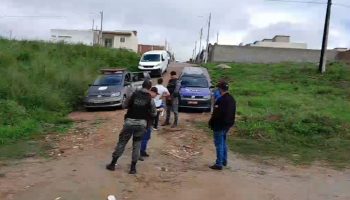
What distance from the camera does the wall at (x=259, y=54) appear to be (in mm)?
54719

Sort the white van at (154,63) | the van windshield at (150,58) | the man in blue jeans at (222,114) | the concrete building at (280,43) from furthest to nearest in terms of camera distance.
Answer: the concrete building at (280,43) < the van windshield at (150,58) < the white van at (154,63) < the man in blue jeans at (222,114)

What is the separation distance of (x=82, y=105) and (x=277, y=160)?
11.6 metres

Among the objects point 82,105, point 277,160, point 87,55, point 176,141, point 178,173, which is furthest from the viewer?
point 87,55

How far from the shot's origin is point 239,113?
19.7 meters

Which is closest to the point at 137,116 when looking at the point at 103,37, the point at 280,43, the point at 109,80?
the point at 109,80

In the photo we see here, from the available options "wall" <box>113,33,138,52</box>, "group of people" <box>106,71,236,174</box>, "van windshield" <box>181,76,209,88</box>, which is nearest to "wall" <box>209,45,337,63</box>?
"wall" <box>113,33,138,52</box>

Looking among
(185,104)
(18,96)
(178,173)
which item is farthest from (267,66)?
(178,173)

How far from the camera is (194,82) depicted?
21.6 metres

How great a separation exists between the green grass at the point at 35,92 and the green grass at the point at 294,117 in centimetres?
651

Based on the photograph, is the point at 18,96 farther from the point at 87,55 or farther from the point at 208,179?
the point at 87,55

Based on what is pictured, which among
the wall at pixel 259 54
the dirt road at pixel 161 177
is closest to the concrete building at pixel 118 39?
the wall at pixel 259 54

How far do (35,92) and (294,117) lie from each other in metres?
10.3

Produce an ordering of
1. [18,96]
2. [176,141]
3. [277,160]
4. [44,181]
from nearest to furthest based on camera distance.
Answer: [44,181] < [277,160] < [176,141] < [18,96]

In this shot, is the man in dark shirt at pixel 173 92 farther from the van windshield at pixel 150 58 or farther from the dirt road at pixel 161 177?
the van windshield at pixel 150 58
